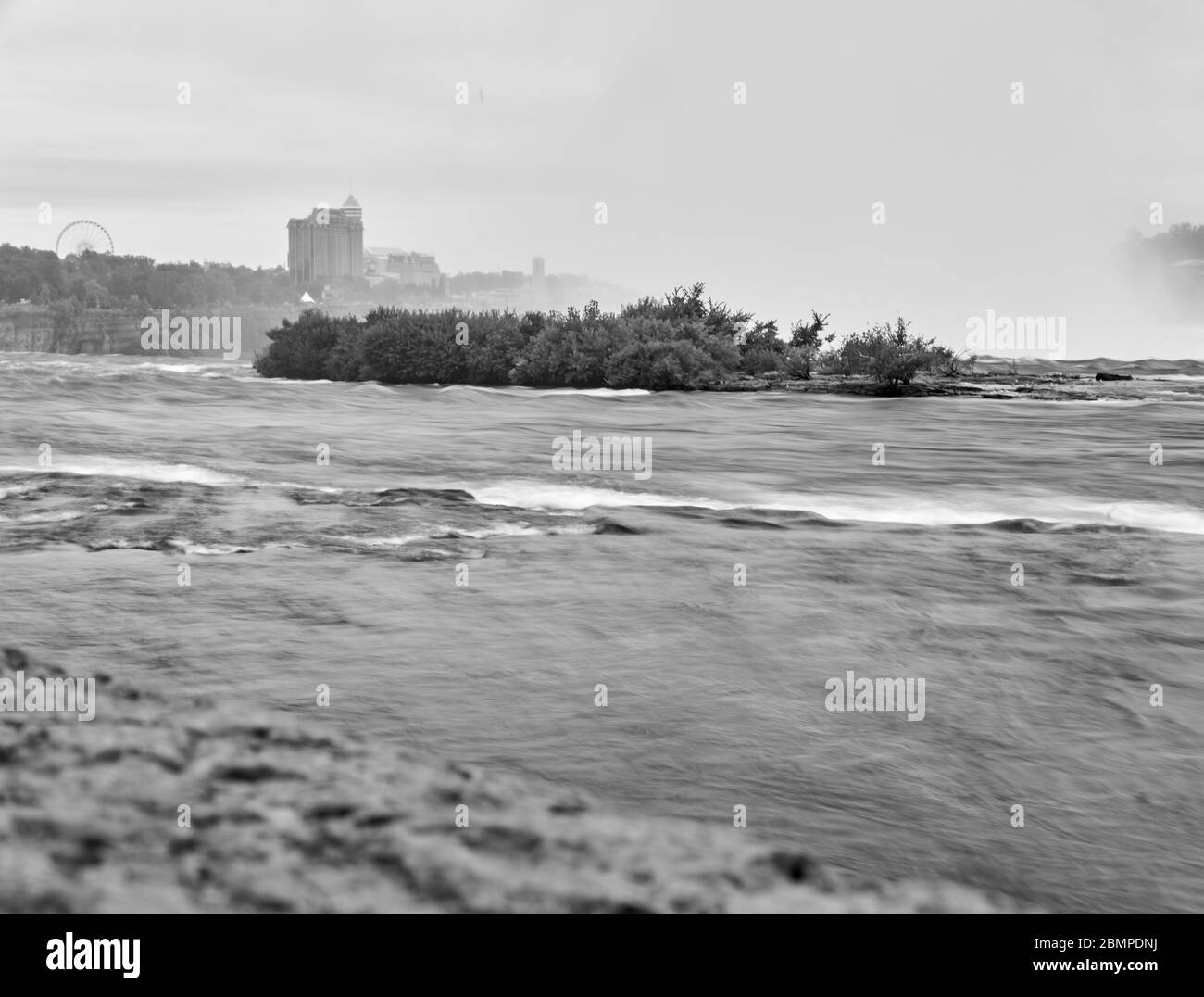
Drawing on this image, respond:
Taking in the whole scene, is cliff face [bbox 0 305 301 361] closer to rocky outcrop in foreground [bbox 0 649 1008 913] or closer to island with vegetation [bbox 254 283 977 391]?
island with vegetation [bbox 254 283 977 391]

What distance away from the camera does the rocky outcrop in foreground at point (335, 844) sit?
3598 millimetres

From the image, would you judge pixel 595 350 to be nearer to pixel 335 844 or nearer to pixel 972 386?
pixel 972 386

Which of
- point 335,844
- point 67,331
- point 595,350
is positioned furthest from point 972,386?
point 67,331

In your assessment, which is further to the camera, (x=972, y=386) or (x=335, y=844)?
(x=972, y=386)

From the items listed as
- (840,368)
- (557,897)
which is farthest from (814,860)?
(840,368)

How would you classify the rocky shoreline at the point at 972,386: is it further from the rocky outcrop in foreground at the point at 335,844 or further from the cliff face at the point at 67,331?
the cliff face at the point at 67,331

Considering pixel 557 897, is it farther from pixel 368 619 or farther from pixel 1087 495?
pixel 1087 495

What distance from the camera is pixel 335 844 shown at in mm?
3895

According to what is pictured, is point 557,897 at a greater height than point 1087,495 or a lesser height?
lesser

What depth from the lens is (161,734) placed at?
4.86 m

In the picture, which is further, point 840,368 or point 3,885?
point 840,368
